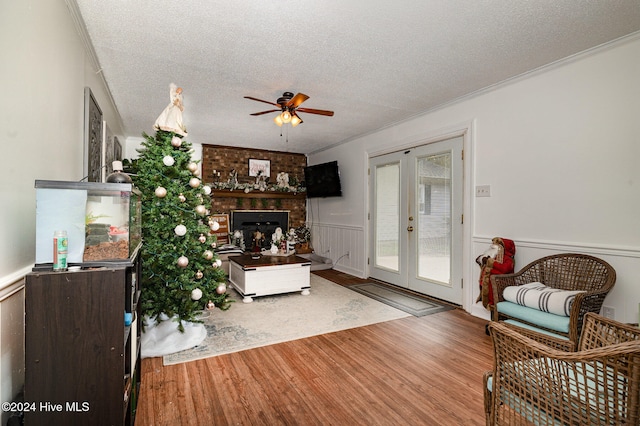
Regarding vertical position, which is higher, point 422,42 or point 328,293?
point 422,42

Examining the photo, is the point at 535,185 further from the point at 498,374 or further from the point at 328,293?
the point at 328,293

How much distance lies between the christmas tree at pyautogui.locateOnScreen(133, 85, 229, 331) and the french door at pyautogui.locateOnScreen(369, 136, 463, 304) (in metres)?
2.94

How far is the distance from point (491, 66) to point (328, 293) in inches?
132

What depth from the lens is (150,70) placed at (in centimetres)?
302

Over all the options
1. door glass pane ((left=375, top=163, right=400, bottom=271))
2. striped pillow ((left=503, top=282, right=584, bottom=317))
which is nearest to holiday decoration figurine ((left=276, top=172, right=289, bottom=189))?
door glass pane ((left=375, top=163, right=400, bottom=271))

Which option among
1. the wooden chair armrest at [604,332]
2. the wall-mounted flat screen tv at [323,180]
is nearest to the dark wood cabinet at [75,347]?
the wooden chair armrest at [604,332]

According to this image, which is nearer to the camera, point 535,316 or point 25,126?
point 25,126

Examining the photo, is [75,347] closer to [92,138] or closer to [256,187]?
[92,138]

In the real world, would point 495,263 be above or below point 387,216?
below

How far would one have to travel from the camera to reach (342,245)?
6223 mm

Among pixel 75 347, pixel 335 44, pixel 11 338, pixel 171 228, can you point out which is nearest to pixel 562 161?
pixel 335 44

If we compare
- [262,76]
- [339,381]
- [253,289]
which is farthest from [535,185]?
[253,289]

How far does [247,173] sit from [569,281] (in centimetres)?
591

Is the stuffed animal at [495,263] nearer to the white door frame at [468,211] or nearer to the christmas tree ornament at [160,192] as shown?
the white door frame at [468,211]
